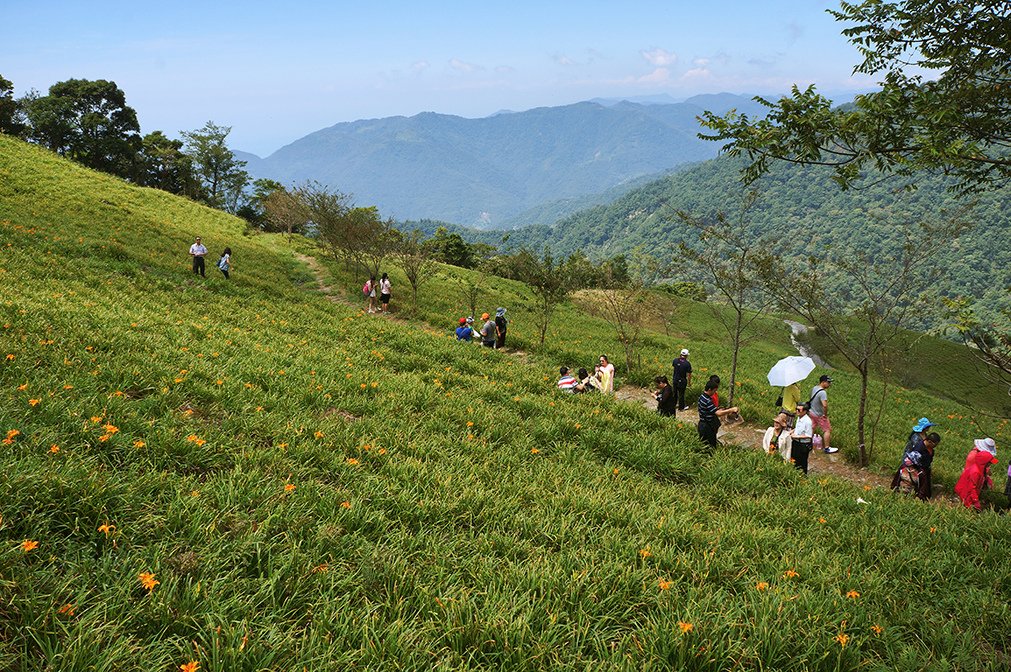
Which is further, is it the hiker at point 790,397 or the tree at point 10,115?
the tree at point 10,115

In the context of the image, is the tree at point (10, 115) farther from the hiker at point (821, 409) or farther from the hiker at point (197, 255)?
the hiker at point (821, 409)

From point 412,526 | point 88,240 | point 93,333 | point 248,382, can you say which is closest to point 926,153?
point 412,526

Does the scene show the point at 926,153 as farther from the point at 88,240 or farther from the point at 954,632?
the point at 88,240

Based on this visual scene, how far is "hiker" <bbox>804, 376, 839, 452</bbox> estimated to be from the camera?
416 inches

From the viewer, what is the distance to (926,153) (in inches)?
171

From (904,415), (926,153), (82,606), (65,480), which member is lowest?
(904,415)

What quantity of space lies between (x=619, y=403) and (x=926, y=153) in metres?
6.41

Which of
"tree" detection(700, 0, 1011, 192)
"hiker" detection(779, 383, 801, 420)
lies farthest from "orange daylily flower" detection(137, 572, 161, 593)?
"hiker" detection(779, 383, 801, 420)

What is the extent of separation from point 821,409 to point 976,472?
2713 millimetres

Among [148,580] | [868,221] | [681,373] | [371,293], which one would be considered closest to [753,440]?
[681,373]

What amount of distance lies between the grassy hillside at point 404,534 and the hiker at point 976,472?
1.94m

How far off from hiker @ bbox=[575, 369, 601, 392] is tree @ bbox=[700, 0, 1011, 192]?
6851 millimetres

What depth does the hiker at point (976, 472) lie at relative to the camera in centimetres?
823

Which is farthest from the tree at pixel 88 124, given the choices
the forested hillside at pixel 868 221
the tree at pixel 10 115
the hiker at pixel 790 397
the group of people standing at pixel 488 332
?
the hiker at pixel 790 397
